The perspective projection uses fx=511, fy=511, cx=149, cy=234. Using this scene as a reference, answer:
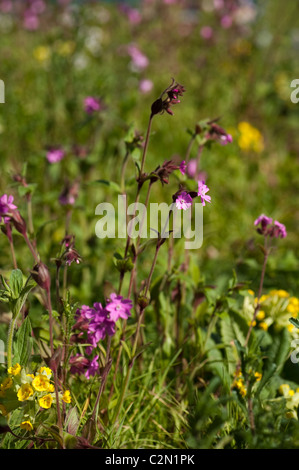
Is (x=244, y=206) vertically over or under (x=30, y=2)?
under

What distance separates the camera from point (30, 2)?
14.3ft

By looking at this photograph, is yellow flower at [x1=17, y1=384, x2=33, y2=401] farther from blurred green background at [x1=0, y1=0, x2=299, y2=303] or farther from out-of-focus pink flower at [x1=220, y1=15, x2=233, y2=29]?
out-of-focus pink flower at [x1=220, y1=15, x2=233, y2=29]

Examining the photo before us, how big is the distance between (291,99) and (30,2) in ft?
7.84

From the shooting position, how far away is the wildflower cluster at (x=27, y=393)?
50.8 inches

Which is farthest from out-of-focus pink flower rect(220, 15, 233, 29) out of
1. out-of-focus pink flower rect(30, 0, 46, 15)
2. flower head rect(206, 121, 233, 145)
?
flower head rect(206, 121, 233, 145)

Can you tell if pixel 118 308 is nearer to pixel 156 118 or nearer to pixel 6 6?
pixel 156 118

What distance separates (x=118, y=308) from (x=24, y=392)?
0.32 m

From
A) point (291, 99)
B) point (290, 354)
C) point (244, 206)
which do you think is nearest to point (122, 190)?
point (290, 354)

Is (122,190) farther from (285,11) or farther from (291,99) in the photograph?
(285,11)

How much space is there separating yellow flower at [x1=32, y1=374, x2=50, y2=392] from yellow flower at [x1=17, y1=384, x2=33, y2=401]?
3 centimetres

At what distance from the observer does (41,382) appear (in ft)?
4.24

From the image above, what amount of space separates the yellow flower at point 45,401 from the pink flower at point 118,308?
263 millimetres
